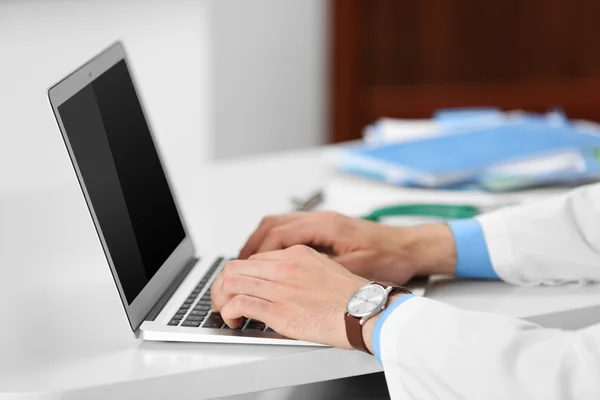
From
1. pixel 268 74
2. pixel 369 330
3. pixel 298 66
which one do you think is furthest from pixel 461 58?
pixel 369 330

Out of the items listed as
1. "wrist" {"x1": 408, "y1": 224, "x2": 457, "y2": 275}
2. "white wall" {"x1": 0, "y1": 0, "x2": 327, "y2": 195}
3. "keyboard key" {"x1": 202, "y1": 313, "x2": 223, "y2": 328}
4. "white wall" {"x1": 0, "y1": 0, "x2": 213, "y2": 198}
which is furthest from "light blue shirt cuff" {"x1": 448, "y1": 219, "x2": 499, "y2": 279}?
"white wall" {"x1": 0, "y1": 0, "x2": 327, "y2": 195}

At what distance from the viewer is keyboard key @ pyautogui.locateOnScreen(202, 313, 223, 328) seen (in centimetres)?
95

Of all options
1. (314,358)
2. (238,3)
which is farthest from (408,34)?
(314,358)

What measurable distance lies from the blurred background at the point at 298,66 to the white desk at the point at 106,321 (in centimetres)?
189

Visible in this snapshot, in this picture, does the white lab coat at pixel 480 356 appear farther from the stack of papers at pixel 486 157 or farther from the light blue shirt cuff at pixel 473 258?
the stack of papers at pixel 486 157

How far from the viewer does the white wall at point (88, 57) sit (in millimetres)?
3254

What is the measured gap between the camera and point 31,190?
5.44 ft

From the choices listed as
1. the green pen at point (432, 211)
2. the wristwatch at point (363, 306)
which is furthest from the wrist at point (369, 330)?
the green pen at point (432, 211)

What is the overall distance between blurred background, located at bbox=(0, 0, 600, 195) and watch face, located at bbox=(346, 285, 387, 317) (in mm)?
2559

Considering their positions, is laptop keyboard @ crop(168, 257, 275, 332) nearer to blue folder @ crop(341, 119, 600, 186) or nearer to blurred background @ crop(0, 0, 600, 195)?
blue folder @ crop(341, 119, 600, 186)

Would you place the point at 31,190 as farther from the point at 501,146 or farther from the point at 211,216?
the point at 501,146

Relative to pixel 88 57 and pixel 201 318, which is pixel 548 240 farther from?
pixel 88 57

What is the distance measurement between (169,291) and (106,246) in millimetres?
171

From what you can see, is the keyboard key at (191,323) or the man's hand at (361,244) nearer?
the keyboard key at (191,323)
